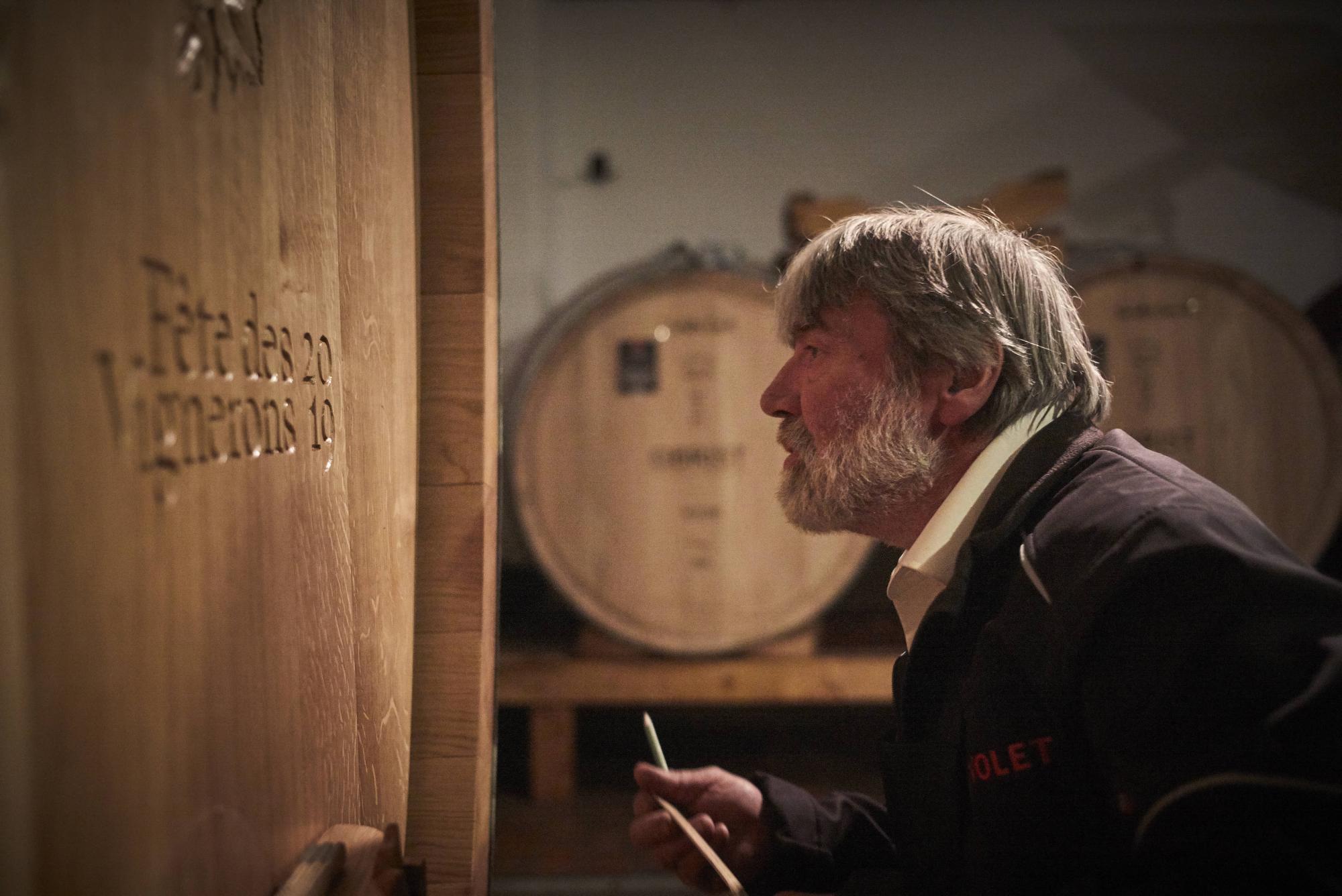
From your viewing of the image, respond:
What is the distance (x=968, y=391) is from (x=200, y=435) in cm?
109

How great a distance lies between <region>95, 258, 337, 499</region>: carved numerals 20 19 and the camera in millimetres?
457

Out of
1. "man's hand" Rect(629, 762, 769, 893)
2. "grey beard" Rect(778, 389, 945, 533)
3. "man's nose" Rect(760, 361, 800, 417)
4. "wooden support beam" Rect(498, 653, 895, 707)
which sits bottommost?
"wooden support beam" Rect(498, 653, 895, 707)

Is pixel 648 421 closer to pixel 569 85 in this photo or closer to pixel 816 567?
pixel 816 567

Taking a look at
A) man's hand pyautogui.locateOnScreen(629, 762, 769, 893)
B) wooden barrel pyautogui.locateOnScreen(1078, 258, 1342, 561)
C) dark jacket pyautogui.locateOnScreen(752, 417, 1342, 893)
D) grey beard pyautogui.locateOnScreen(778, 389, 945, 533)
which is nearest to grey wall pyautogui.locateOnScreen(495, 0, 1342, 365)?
wooden barrel pyautogui.locateOnScreen(1078, 258, 1342, 561)

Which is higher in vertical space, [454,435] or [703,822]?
[454,435]

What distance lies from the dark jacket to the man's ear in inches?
5.8

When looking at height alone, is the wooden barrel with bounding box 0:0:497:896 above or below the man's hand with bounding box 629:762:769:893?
above

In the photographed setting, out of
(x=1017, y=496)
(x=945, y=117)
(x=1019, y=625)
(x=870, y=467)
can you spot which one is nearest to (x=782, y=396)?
(x=870, y=467)

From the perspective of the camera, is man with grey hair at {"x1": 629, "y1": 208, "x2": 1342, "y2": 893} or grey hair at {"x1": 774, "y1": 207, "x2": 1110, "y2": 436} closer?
man with grey hair at {"x1": 629, "y1": 208, "x2": 1342, "y2": 893}

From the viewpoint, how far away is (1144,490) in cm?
101

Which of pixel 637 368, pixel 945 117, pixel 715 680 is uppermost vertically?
pixel 945 117

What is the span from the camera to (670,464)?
2.57m

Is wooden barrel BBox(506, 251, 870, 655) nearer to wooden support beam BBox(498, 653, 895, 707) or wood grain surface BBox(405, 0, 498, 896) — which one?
wooden support beam BBox(498, 653, 895, 707)

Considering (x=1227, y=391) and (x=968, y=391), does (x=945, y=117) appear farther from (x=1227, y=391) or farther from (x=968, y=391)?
(x=968, y=391)
